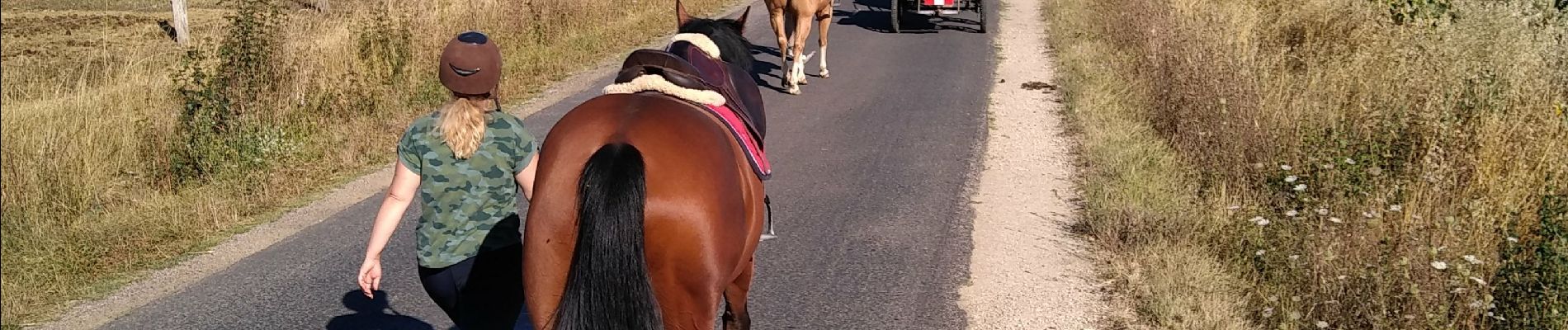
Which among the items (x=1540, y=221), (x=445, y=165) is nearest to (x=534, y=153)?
(x=445, y=165)

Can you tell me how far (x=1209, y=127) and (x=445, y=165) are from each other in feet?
18.8

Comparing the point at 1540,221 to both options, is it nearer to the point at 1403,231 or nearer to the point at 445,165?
the point at 1403,231

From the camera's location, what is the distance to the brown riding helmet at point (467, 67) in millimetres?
3135

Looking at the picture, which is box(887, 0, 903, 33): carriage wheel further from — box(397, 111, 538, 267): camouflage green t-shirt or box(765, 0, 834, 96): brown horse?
box(397, 111, 538, 267): camouflage green t-shirt

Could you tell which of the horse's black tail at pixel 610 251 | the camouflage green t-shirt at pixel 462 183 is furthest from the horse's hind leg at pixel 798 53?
the horse's black tail at pixel 610 251

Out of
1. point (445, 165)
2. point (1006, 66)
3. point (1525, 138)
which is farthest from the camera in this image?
point (1006, 66)

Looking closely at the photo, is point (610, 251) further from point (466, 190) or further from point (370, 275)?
point (370, 275)

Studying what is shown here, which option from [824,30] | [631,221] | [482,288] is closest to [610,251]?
[631,221]

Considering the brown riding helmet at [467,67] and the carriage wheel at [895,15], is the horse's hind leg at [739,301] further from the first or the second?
the carriage wheel at [895,15]

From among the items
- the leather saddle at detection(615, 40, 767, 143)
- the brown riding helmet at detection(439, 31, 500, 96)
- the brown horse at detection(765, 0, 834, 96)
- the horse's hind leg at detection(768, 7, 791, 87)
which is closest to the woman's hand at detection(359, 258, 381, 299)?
the brown riding helmet at detection(439, 31, 500, 96)

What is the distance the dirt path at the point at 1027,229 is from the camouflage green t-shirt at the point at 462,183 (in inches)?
89.5

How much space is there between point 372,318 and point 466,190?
1969mm

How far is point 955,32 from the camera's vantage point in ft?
48.9

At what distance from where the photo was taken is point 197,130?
23.5ft
